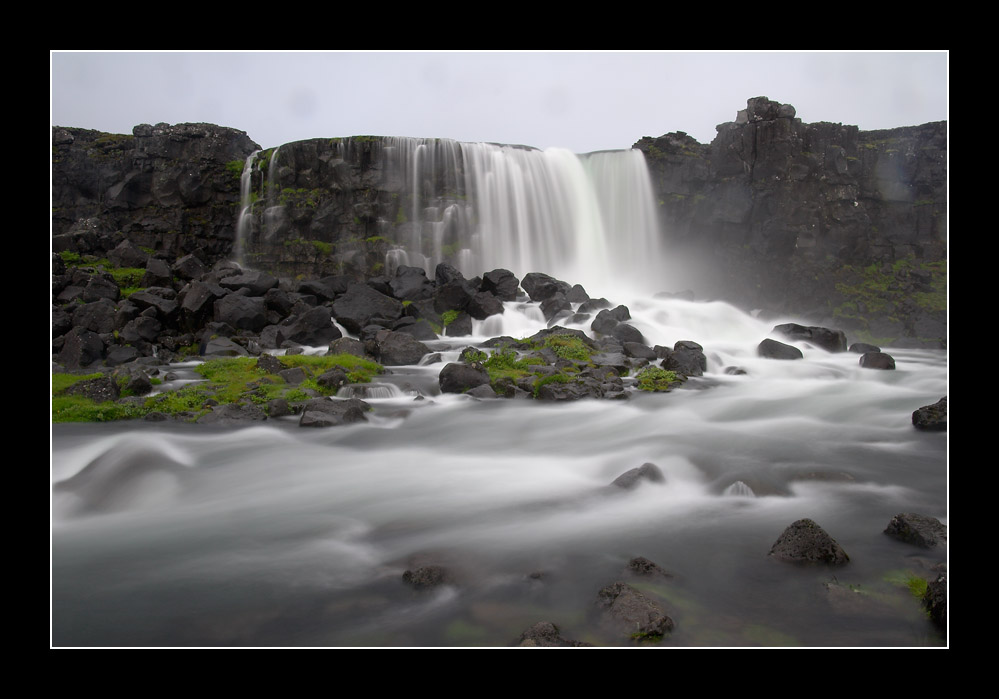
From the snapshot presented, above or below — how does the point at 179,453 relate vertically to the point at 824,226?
below

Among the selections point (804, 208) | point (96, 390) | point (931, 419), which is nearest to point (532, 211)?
Result: point (804, 208)

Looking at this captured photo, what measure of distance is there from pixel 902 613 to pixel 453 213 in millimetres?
30430

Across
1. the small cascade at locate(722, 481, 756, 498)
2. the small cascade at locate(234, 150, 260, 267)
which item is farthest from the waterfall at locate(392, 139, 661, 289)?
the small cascade at locate(722, 481, 756, 498)

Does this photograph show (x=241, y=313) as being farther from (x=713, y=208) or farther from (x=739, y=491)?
(x=713, y=208)

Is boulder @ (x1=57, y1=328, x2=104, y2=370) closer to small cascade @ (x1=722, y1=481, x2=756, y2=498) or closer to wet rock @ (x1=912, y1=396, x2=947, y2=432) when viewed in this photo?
small cascade @ (x1=722, y1=481, x2=756, y2=498)

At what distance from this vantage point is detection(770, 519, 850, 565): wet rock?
5.48 metres

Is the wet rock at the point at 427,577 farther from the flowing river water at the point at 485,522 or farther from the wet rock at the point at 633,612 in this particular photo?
the wet rock at the point at 633,612

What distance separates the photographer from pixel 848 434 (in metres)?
10.6

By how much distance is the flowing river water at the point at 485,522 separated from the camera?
15.5 ft

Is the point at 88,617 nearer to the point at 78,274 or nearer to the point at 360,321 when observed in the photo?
the point at 360,321

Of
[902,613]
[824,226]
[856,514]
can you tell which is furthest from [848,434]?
[824,226]

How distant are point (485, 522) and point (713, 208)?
32.2 m

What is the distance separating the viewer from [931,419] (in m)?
10.5

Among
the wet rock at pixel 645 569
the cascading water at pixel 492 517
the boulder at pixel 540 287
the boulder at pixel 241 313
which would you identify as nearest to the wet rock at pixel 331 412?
the cascading water at pixel 492 517
